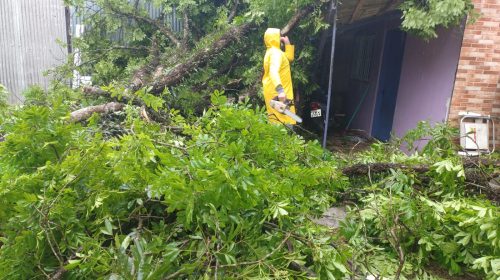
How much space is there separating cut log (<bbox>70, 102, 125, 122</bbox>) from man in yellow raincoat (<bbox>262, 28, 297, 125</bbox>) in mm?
1936

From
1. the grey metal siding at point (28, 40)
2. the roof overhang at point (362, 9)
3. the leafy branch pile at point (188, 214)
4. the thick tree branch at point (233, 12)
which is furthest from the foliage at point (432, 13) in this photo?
the grey metal siding at point (28, 40)

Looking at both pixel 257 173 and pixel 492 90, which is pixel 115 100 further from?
pixel 492 90

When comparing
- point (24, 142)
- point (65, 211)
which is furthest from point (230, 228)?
point (24, 142)

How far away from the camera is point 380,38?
8297 mm

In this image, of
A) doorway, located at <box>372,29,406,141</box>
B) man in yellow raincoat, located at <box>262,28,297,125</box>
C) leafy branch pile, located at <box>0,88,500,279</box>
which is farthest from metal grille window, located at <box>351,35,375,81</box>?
leafy branch pile, located at <box>0,88,500,279</box>

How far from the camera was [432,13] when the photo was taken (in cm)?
496

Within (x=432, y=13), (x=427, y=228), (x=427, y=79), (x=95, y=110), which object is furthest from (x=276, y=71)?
(x=427, y=228)

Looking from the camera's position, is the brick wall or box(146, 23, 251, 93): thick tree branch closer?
the brick wall

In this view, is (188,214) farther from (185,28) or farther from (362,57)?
(362,57)

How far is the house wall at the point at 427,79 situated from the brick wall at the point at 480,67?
11 centimetres

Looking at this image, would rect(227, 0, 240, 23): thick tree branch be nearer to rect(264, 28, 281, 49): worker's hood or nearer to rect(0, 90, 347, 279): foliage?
rect(264, 28, 281, 49): worker's hood

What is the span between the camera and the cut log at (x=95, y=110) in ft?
13.6

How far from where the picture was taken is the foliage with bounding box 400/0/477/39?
4824 mm

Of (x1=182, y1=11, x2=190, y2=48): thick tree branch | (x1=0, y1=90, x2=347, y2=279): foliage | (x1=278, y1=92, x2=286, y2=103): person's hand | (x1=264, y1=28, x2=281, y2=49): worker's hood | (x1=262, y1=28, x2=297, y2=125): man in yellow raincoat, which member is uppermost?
(x1=182, y1=11, x2=190, y2=48): thick tree branch
